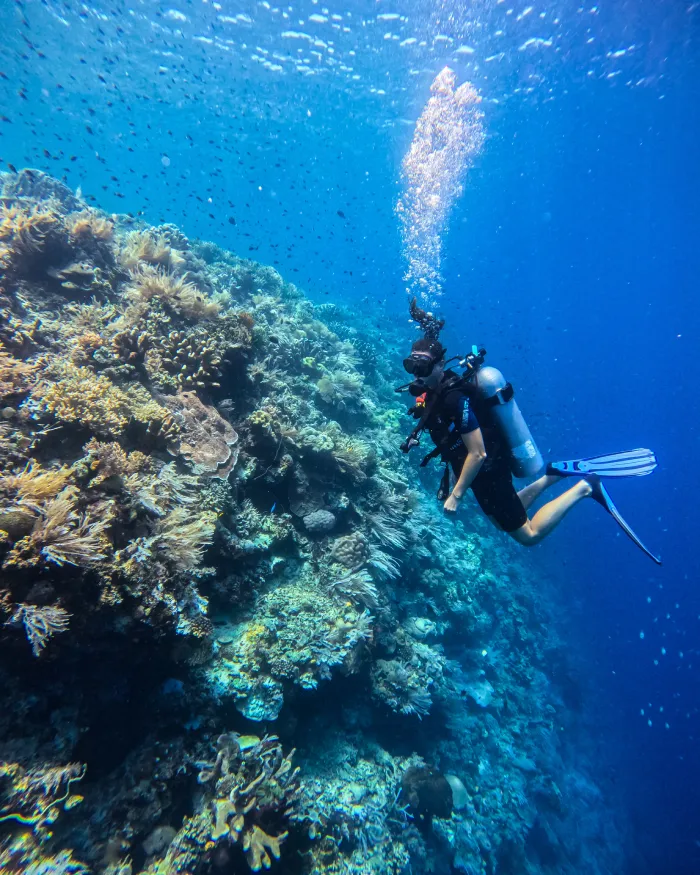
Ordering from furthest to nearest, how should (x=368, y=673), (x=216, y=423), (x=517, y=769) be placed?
(x=517, y=769)
(x=368, y=673)
(x=216, y=423)

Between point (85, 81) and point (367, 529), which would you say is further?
point (85, 81)

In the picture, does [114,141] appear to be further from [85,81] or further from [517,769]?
[517,769]

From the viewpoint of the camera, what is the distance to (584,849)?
48.2 ft

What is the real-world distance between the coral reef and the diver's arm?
271 centimetres

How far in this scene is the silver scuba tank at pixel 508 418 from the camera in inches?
197

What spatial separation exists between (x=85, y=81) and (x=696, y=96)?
2265 inches

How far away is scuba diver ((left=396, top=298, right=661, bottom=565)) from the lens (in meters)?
4.37

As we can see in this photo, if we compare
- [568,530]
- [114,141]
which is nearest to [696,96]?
[568,530]

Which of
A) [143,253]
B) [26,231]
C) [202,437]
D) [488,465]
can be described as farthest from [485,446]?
[26,231]

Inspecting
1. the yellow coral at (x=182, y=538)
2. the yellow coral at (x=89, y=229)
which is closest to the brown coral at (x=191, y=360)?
the yellow coral at (x=182, y=538)

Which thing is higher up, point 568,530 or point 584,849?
point 568,530

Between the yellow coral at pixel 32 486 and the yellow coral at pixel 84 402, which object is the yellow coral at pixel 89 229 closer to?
the yellow coral at pixel 84 402

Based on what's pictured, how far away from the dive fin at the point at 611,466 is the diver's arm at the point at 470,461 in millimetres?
2291

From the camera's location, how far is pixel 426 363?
437cm
